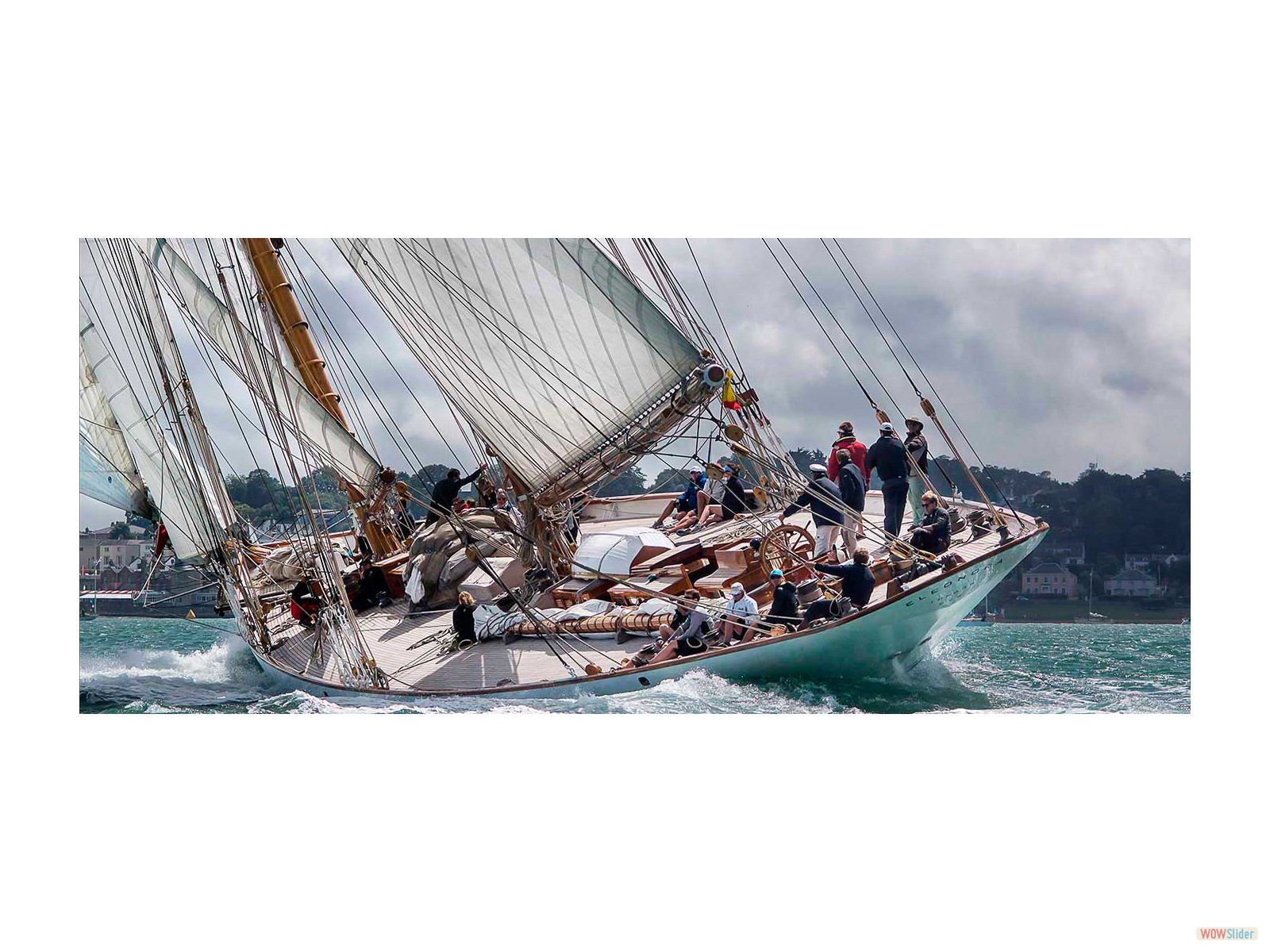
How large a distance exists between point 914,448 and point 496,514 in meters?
4.51

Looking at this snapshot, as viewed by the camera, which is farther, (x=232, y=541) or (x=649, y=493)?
(x=649, y=493)

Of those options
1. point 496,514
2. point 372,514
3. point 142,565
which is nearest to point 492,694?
point 496,514

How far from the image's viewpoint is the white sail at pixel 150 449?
509 inches

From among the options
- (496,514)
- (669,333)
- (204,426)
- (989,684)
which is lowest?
(989,684)

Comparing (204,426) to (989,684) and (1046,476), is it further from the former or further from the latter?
(1046,476)

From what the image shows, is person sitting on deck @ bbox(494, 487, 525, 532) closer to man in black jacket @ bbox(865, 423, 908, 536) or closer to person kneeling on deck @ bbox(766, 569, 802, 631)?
person kneeling on deck @ bbox(766, 569, 802, 631)

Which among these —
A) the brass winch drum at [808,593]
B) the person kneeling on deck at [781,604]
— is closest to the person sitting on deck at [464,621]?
the person kneeling on deck at [781,604]

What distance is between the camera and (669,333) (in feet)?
38.2

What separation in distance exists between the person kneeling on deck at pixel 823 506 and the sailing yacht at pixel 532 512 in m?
0.18

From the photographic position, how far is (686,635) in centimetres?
959

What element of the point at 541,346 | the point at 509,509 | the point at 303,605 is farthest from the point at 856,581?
the point at 303,605

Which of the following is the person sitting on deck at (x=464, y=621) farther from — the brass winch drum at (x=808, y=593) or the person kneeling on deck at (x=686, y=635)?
the brass winch drum at (x=808, y=593)

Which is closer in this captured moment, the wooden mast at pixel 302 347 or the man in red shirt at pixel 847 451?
the man in red shirt at pixel 847 451

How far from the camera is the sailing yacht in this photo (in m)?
10.2
